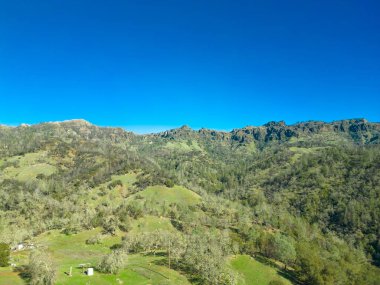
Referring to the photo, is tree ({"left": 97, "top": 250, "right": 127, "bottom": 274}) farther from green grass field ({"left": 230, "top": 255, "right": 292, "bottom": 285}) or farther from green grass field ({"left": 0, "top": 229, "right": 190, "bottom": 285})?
green grass field ({"left": 230, "top": 255, "right": 292, "bottom": 285})

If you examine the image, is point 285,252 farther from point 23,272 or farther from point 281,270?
point 23,272

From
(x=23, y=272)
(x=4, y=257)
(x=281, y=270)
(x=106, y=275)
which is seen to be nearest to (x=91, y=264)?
(x=106, y=275)

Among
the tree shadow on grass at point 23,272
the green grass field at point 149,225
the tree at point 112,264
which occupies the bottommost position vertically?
the tree shadow on grass at point 23,272

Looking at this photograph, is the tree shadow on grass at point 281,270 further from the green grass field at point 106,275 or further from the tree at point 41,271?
the tree at point 41,271

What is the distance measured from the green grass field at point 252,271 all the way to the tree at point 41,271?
54819mm

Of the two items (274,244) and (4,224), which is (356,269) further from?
(4,224)

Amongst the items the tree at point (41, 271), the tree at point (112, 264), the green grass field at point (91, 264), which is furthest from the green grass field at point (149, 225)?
the tree at point (41, 271)

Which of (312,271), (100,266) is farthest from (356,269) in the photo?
(100,266)

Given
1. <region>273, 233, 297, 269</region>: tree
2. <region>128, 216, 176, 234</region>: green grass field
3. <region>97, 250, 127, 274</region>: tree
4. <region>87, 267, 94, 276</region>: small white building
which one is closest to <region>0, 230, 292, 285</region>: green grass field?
<region>87, 267, 94, 276</region>: small white building

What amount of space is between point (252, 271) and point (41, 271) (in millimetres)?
70466

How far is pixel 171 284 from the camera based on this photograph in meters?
88.5

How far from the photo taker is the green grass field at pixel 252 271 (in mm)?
107500

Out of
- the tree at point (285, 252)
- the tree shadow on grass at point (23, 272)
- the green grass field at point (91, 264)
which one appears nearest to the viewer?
the tree shadow on grass at point (23, 272)

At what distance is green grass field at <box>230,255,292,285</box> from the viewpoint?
10750cm
